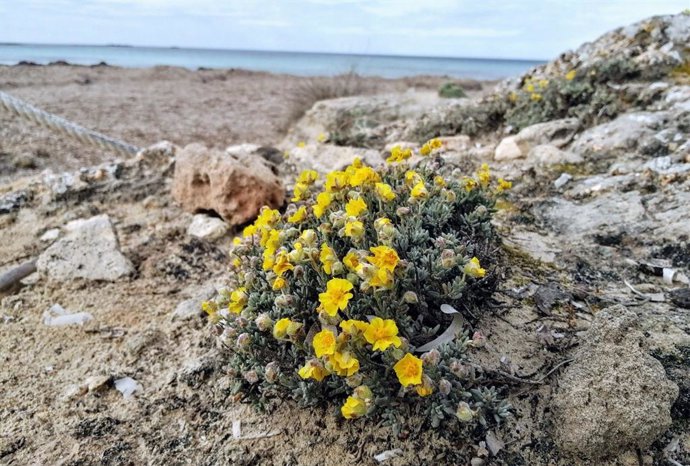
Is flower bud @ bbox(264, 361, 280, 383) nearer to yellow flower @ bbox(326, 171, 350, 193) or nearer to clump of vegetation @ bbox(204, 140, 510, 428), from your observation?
clump of vegetation @ bbox(204, 140, 510, 428)

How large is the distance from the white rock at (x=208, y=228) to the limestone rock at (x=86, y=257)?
1.60 feet

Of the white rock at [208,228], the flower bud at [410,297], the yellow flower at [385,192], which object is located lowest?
the white rock at [208,228]

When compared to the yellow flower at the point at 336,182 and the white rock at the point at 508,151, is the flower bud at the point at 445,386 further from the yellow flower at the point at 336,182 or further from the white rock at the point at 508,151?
the white rock at the point at 508,151

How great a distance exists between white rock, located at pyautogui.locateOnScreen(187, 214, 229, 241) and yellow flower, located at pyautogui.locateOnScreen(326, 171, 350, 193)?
1439 mm

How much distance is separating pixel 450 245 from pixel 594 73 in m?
4.00

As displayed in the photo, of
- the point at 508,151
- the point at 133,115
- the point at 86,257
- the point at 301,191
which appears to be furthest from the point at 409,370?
the point at 133,115

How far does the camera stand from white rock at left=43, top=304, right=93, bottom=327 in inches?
104

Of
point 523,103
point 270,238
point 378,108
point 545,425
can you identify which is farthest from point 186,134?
point 545,425

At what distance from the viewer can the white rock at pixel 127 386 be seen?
2.17m

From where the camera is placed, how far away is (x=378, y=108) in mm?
8352

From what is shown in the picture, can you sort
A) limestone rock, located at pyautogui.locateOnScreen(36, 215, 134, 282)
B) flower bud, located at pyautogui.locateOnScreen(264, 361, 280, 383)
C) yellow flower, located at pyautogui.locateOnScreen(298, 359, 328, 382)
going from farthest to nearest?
limestone rock, located at pyautogui.locateOnScreen(36, 215, 134, 282) → flower bud, located at pyautogui.locateOnScreen(264, 361, 280, 383) → yellow flower, located at pyautogui.locateOnScreen(298, 359, 328, 382)

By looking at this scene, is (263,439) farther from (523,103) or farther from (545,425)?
(523,103)

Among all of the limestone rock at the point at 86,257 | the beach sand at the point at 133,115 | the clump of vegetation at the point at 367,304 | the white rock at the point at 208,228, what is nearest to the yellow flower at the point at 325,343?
the clump of vegetation at the point at 367,304

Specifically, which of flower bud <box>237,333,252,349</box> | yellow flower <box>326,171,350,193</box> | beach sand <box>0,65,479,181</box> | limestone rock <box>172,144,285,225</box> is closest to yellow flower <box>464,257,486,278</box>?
yellow flower <box>326,171,350,193</box>
